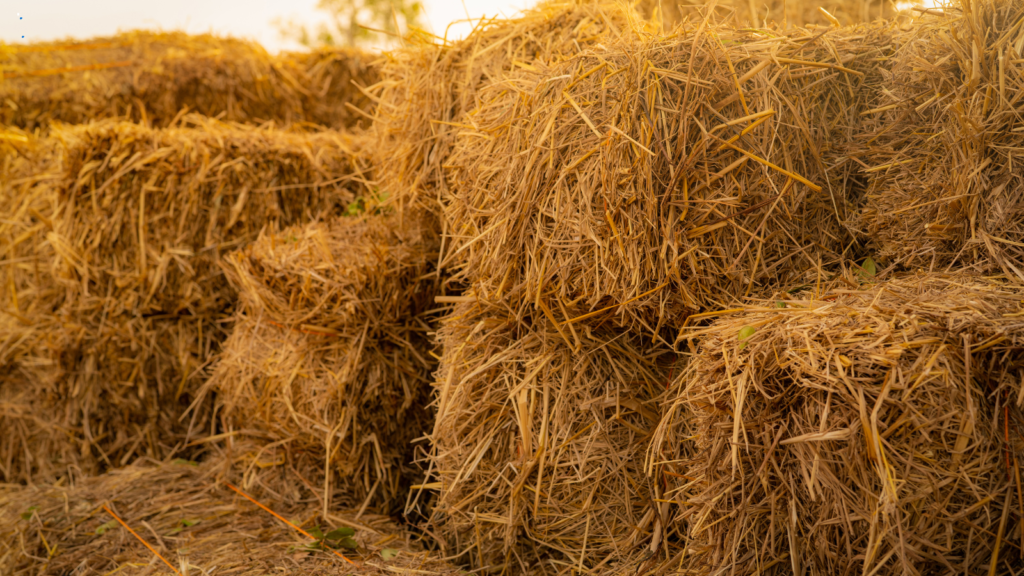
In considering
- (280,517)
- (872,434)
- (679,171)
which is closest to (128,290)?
(280,517)

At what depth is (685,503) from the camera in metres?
1.45

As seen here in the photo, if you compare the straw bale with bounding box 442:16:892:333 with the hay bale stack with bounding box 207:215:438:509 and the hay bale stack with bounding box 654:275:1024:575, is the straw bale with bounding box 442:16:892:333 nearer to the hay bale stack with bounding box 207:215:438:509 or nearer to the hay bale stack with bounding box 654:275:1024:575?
the hay bale stack with bounding box 654:275:1024:575

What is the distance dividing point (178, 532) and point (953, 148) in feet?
8.07

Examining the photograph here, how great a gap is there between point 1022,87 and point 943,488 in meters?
0.78

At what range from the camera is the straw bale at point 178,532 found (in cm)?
204

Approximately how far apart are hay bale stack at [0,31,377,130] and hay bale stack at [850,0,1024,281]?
3054 millimetres

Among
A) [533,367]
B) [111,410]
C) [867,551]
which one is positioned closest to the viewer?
[867,551]

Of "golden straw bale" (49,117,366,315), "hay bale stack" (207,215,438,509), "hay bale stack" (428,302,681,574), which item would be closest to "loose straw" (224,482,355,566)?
"hay bale stack" (207,215,438,509)

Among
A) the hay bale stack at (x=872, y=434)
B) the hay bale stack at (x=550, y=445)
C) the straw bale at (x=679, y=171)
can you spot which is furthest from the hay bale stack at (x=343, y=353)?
the hay bale stack at (x=872, y=434)

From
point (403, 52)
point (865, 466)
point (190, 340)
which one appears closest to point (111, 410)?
point (190, 340)

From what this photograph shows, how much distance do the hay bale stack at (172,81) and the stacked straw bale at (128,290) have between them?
26.3 inches

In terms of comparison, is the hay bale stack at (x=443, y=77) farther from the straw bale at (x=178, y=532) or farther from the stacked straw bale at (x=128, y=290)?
the straw bale at (x=178, y=532)

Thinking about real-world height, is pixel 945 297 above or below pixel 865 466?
above

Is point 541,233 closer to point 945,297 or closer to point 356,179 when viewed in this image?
point 945,297
